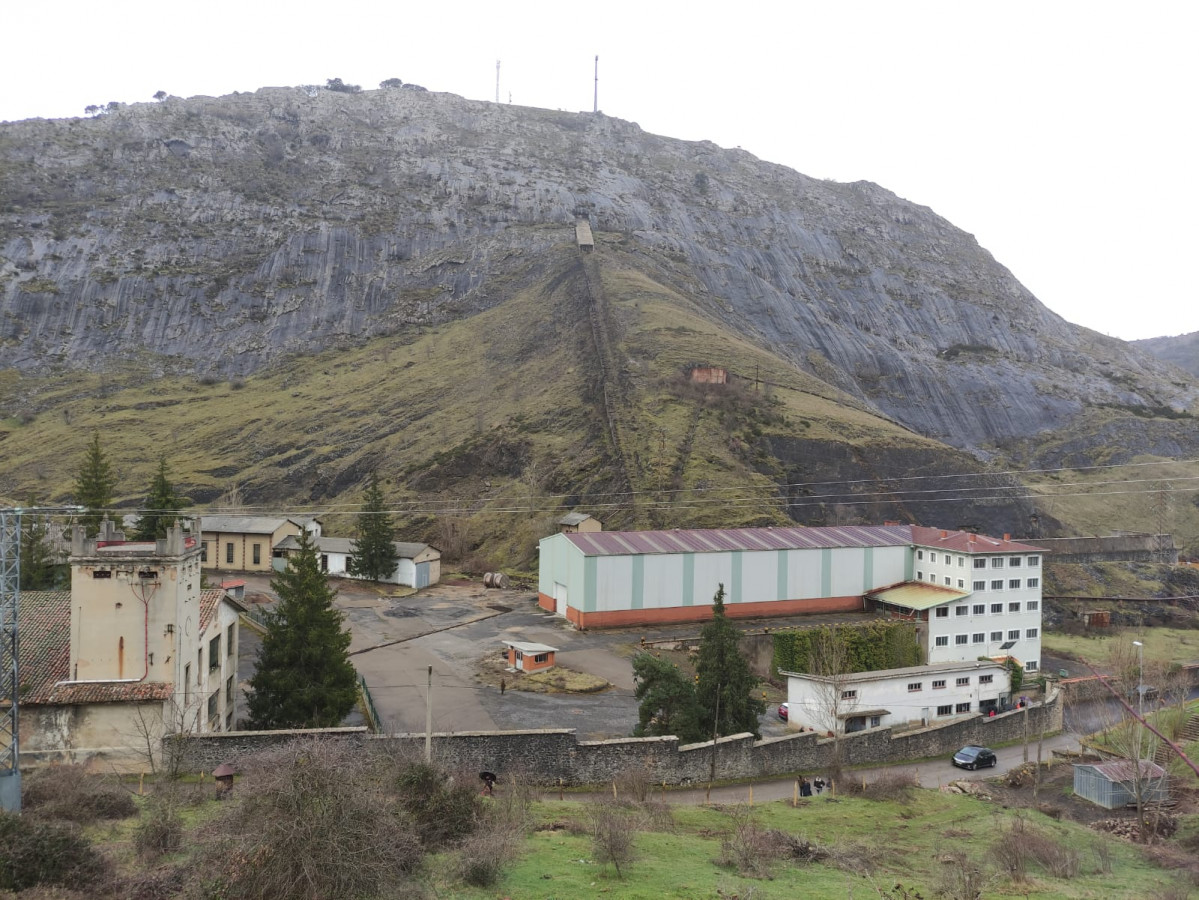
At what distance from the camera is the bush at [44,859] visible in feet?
33.1

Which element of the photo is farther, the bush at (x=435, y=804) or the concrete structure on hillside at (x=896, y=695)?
the concrete structure on hillside at (x=896, y=695)

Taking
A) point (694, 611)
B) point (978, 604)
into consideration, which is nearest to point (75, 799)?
point (694, 611)

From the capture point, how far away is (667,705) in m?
24.0

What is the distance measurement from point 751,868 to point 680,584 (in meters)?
29.6

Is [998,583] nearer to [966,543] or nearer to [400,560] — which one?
[966,543]

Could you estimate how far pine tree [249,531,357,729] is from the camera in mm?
21906

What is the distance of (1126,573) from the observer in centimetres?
6612

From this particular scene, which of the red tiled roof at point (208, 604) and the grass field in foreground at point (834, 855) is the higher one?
the red tiled roof at point (208, 604)

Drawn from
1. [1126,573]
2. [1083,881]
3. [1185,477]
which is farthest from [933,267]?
[1083,881]

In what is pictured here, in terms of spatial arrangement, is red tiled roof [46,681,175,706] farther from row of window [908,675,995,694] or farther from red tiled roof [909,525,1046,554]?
red tiled roof [909,525,1046,554]

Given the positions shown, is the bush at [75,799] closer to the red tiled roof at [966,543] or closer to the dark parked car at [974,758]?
the dark parked car at [974,758]

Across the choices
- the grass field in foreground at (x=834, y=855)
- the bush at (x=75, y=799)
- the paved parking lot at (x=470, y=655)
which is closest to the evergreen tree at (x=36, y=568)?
the paved parking lot at (x=470, y=655)

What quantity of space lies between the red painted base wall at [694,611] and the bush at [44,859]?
103 ft

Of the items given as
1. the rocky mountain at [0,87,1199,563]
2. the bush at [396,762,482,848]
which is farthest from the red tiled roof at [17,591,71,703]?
the rocky mountain at [0,87,1199,563]
